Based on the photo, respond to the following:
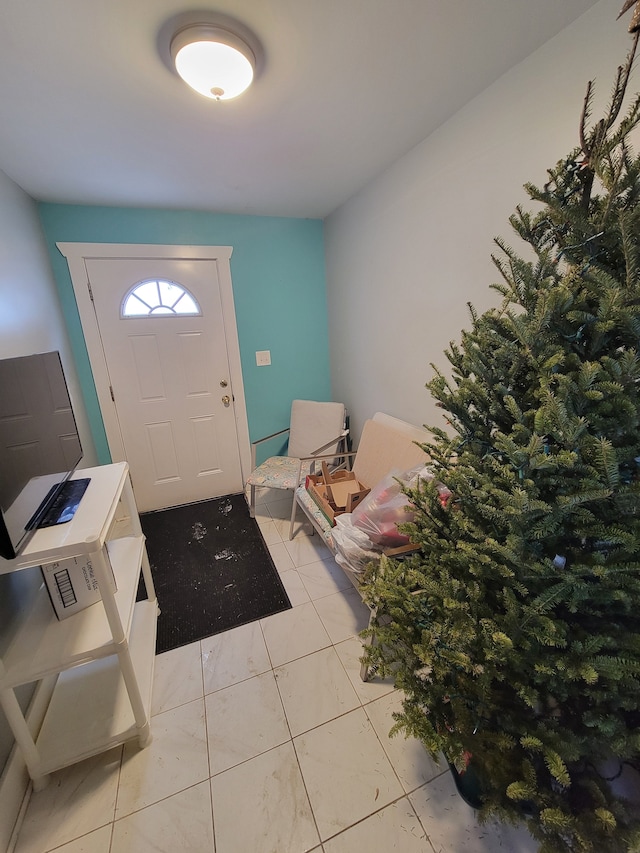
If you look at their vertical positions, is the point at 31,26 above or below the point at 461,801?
above

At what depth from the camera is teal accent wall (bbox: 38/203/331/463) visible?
2.44 m

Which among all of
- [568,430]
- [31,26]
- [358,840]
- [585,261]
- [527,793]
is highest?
[31,26]

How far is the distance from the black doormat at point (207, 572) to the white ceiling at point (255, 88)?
2.35 metres

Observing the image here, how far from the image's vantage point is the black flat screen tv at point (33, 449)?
1022 millimetres

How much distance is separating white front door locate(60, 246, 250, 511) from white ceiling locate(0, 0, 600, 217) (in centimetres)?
62

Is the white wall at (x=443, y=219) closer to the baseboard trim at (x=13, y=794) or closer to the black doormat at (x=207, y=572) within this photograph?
the black doormat at (x=207, y=572)

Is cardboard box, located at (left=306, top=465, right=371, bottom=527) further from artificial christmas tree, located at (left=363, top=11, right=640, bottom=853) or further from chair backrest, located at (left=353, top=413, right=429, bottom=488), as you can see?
artificial christmas tree, located at (left=363, top=11, right=640, bottom=853)

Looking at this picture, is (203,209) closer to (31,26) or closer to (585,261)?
(31,26)

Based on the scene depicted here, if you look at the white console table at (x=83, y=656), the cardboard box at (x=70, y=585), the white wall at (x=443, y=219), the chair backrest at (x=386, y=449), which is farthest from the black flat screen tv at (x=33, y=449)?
the white wall at (x=443, y=219)

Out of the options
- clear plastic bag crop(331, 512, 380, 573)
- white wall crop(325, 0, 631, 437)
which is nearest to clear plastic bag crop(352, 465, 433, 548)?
clear plastic bag crop(331, 512, 380, 573)

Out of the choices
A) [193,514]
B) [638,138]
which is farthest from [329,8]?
[193,514]

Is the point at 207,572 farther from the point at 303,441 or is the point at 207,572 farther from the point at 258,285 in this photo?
the point at 258,285

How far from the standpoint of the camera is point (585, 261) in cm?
77

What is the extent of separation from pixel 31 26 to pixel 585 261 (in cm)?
169
